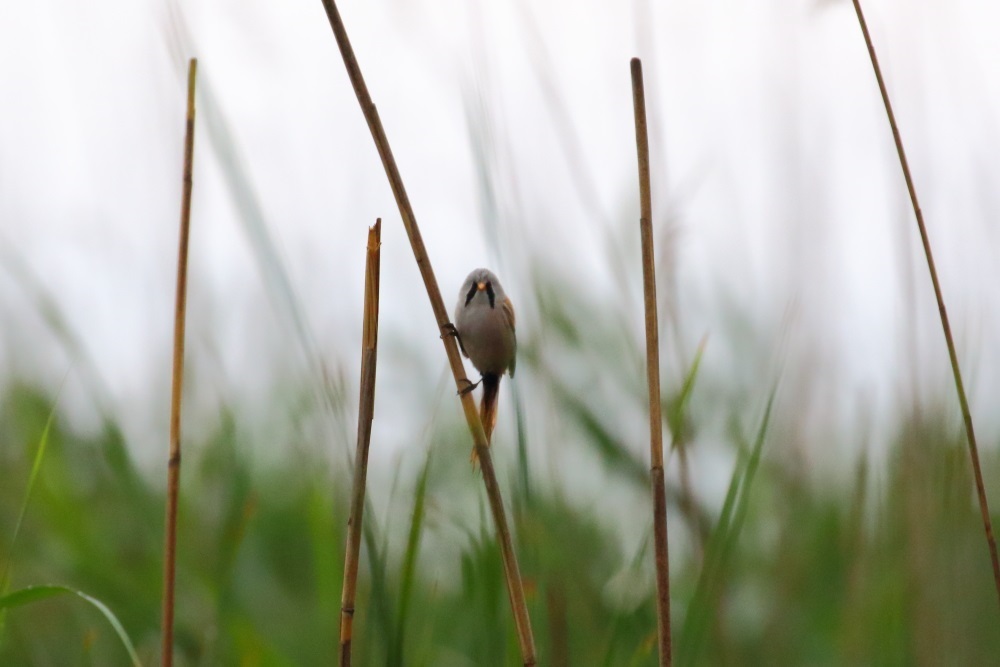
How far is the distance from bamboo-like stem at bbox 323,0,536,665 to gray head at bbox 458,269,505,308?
1.05 metres

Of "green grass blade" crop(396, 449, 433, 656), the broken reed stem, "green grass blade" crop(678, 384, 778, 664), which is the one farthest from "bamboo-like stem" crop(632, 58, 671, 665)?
the broken reed stem

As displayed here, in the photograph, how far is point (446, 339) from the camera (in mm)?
Result: 1308

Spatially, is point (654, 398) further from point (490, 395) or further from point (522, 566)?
point (490, 395)

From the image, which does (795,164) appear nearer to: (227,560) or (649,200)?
(649,200)

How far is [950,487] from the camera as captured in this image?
1633mm

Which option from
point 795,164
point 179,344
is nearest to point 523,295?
point 179,344

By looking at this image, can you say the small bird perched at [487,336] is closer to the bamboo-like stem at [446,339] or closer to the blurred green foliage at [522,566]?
the blurred green foliage at [522,566]

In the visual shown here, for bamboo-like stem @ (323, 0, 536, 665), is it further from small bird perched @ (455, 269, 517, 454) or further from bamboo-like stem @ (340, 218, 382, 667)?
small bird perched @ (455, 269, 517, 454)

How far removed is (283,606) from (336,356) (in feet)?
3.16

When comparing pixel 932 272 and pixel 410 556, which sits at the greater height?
pixel 932 272

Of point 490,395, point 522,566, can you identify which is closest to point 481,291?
point 490,395

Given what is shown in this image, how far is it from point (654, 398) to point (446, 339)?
28cm

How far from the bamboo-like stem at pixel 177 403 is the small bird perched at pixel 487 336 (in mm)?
866

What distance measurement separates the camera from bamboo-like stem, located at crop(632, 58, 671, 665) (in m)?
1.27
